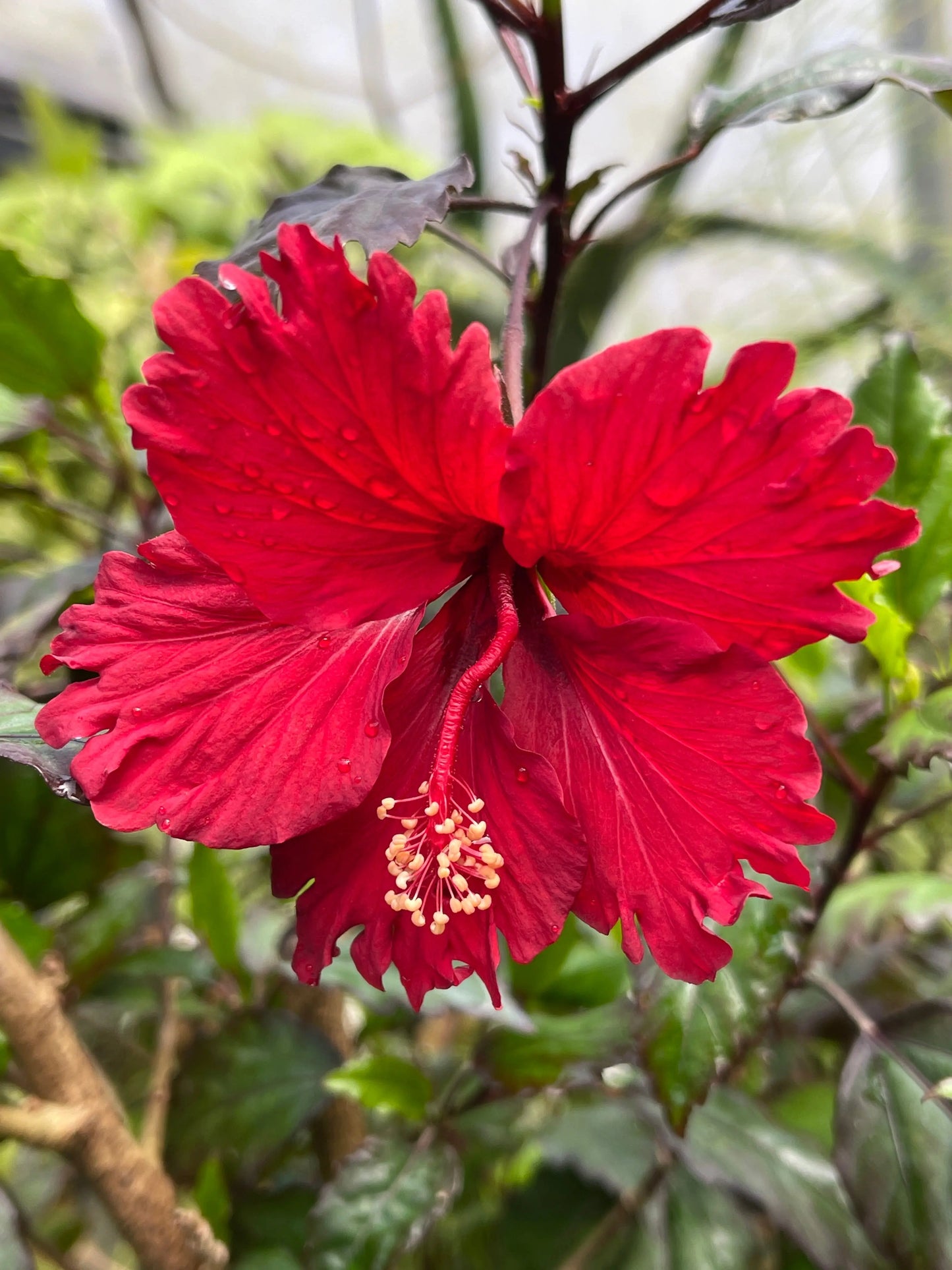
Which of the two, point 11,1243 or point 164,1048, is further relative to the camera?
point 164,1048

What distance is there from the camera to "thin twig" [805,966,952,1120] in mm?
593

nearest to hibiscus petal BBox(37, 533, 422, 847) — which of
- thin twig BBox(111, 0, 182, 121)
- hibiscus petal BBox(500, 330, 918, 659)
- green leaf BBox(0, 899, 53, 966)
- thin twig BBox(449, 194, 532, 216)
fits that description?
hibiscus petal BBox(500, 330, 918, 659)

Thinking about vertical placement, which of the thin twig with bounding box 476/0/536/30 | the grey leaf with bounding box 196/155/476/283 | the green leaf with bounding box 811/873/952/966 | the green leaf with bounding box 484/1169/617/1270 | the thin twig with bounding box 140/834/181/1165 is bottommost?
the green leaf with bounding box 484/1169/617/1270

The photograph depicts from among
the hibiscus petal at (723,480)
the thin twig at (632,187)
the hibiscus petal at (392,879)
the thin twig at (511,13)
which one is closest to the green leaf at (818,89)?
the thin twig at (632,187)

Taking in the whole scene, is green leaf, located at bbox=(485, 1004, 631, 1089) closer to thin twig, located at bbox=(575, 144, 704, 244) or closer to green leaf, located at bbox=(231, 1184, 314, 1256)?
green leaf, located at bbox=(231, 1184, 314, 1256)

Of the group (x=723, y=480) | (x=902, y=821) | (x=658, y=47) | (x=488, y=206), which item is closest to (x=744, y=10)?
(x=658, y=47)

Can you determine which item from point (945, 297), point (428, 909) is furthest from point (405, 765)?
point (945, 297)

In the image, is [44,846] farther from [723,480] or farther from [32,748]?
[723,480]

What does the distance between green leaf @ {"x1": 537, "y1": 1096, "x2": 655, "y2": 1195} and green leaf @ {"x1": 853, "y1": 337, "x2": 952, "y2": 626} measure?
45 cm

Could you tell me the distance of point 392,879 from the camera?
0.39 m

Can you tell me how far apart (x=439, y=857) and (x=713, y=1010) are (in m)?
0.24

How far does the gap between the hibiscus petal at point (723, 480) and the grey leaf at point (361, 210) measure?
0.11 metres

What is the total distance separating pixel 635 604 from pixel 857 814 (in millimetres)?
302

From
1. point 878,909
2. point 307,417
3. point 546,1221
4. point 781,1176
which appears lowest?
point 546,1221
